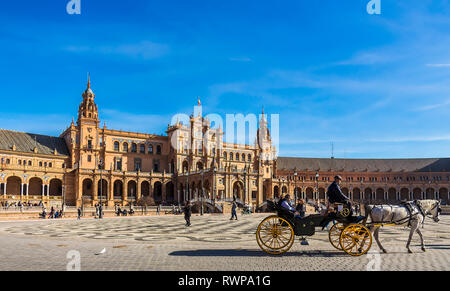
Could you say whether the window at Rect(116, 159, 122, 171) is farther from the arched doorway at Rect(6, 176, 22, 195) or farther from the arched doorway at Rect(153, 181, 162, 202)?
the arched doorway at Rect(6, 176, 22, 195)

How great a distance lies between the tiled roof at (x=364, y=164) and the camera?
115312mm

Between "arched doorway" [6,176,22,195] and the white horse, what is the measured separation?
224 feet

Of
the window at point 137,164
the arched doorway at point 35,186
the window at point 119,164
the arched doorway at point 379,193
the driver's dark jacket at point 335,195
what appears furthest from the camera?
the arched doorway at point 379,193

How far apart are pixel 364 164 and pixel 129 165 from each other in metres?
74.3

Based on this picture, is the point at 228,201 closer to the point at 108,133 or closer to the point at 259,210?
the point at 259,210

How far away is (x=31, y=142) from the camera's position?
74375mm

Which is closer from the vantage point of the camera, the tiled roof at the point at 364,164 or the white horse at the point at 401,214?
the white horse at the point at 401,214

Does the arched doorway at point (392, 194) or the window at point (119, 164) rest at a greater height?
the window at point (119, 164)

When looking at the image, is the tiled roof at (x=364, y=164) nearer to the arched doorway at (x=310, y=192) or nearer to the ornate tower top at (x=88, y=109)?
the arched doorway at (x=310, y=192)

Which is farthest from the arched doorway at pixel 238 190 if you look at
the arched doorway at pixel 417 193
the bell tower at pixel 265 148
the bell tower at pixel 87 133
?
the arched doorway at pixel 417 193

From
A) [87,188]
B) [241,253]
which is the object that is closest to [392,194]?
[87,188]

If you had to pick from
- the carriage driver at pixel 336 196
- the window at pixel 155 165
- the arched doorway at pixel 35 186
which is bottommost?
the arched doorway at pixel 35 186

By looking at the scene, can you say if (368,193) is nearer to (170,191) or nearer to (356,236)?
(170,191)

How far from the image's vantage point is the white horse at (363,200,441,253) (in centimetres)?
1295
